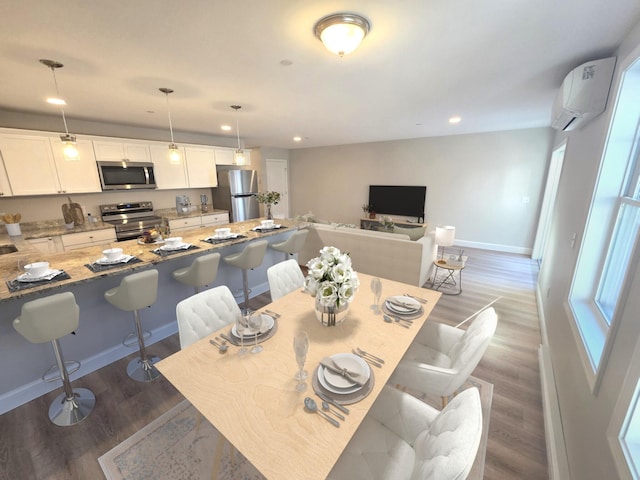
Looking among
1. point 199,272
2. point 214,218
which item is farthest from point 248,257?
point 214,218

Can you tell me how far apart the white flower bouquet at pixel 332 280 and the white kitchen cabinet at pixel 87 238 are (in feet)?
11.4

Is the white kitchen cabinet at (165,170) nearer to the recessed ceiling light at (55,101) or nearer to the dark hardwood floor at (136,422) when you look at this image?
the recessed ceiling light at (55,101)

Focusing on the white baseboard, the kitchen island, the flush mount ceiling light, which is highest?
the flush mount ceiling light

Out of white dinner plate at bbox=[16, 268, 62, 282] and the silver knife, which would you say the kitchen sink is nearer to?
white dinner plate at bbox=[16, 268, 62, 282]

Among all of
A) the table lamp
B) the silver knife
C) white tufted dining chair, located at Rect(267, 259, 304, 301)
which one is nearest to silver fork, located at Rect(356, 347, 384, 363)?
the silver knife

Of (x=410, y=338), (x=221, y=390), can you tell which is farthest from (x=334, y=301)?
(x=221, y=390)

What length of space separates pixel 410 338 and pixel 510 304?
283 cm

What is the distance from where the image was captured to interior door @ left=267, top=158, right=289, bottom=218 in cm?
793

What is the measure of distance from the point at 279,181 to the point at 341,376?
7.73 m

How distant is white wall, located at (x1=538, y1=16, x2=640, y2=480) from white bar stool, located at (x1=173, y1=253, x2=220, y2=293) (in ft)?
8.64

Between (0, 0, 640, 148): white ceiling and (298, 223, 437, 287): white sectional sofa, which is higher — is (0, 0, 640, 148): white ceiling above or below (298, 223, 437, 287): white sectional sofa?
above

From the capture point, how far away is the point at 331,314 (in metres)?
1.52

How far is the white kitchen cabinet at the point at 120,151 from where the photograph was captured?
395cm

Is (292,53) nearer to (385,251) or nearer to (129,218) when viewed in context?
(385,251)
